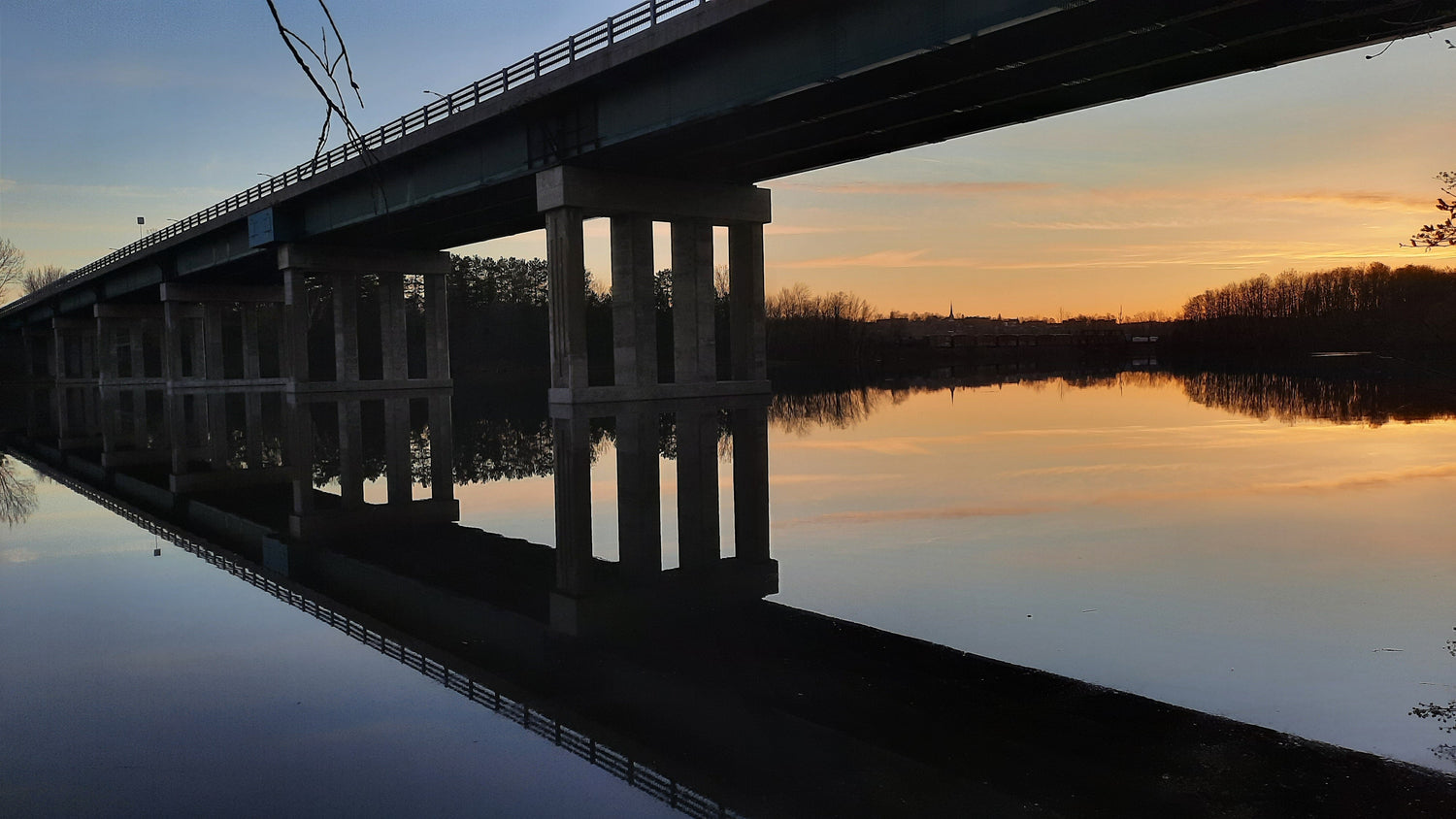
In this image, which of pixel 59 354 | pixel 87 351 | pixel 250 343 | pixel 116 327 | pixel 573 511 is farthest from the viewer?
pixel 87 351

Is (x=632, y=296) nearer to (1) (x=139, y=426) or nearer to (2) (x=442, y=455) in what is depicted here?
(2) (x=442, y=455)

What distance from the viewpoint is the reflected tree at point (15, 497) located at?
56.1 feet

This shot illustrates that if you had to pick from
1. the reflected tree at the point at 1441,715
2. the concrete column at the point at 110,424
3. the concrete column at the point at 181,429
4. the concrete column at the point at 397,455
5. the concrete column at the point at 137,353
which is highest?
the concrete column at the point at 137,353

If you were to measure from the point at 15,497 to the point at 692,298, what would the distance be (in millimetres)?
29785

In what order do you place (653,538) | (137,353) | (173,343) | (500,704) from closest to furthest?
1. (500,704)
2. (653,538)
3. (173,343)
4. (137,353)

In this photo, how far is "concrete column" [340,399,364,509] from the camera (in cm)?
1870

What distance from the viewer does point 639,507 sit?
52.9 ft

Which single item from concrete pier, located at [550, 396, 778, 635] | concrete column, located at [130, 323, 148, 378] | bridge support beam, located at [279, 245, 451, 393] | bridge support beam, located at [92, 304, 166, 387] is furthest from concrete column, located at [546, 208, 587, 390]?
concrete column, located at [130, 323, 148, 378]

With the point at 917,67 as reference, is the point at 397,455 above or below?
below

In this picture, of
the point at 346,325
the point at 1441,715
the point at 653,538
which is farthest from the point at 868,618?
the point at 346,325

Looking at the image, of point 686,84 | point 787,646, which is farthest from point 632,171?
point 787,646

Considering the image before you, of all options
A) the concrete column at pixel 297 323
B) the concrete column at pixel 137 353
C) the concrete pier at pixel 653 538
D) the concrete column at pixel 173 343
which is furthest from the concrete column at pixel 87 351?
the concrete pier at pixel 653 538

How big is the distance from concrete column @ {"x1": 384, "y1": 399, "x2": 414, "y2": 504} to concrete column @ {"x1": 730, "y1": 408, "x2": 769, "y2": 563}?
5822 millimetres

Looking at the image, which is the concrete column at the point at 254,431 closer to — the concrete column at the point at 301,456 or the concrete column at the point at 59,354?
the concrete column at the point at 301,456
